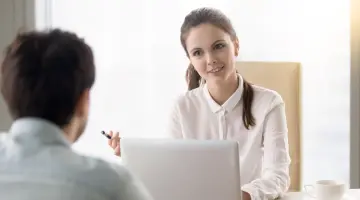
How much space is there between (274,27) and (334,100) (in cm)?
48

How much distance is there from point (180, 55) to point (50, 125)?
193 centimetres

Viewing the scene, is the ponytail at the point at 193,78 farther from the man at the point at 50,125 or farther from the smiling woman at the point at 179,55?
the man at the point at 50,125

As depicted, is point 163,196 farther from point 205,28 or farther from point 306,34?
point 306,34

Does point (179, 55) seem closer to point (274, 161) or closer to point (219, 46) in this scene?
point (219, 46)

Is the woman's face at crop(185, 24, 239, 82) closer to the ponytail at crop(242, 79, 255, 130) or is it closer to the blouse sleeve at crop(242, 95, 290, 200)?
the ponytail at crop(242, 79, 255, 130)

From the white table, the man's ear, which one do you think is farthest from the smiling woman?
the man's ear

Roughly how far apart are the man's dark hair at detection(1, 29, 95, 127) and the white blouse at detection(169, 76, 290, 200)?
87 cm

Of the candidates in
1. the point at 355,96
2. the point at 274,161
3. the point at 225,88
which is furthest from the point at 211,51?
the point at 355,96

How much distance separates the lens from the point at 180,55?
276 centimetres

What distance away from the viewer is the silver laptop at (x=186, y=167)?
48.0 inches

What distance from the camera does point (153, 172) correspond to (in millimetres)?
1253

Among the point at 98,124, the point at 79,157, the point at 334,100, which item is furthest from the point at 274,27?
the point at 79,157

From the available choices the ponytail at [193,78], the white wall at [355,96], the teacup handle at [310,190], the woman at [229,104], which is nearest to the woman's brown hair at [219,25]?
the woman at [229,104]

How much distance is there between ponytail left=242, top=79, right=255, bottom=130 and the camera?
1762 mm
